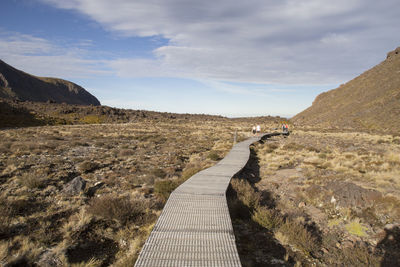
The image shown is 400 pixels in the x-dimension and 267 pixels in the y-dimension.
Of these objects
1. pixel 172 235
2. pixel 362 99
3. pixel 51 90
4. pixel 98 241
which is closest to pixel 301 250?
pixel 172 235

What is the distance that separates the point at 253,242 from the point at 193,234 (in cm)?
168

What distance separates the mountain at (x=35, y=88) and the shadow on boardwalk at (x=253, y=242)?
4665 inches

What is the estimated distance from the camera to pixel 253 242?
16.5 feet

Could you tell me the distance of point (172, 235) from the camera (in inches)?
165

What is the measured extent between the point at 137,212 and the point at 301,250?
4.31 m

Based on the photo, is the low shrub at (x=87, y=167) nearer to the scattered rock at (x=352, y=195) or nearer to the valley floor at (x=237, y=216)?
the valley floor at (x=237, y=216)

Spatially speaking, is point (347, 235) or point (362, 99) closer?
point (347, 235)

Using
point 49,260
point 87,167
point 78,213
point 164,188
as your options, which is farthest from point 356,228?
point 87,167

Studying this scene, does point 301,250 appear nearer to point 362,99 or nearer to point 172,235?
point 172,235

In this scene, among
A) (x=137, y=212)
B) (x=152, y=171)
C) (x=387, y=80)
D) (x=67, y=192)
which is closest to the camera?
(x=137, y=212)

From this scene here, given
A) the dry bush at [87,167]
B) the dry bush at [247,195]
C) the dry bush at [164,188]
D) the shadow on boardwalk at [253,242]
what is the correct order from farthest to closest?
the dry bush at [87,167]
the dry bush at [164,188]
the dry bush at [247,195]
the shadow on boardwalk at [253,242]

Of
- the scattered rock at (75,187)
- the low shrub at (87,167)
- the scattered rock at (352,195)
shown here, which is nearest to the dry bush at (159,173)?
the scattered rock at (75,187)

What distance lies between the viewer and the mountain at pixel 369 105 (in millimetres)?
41197

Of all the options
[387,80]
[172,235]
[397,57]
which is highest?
[397,57]
